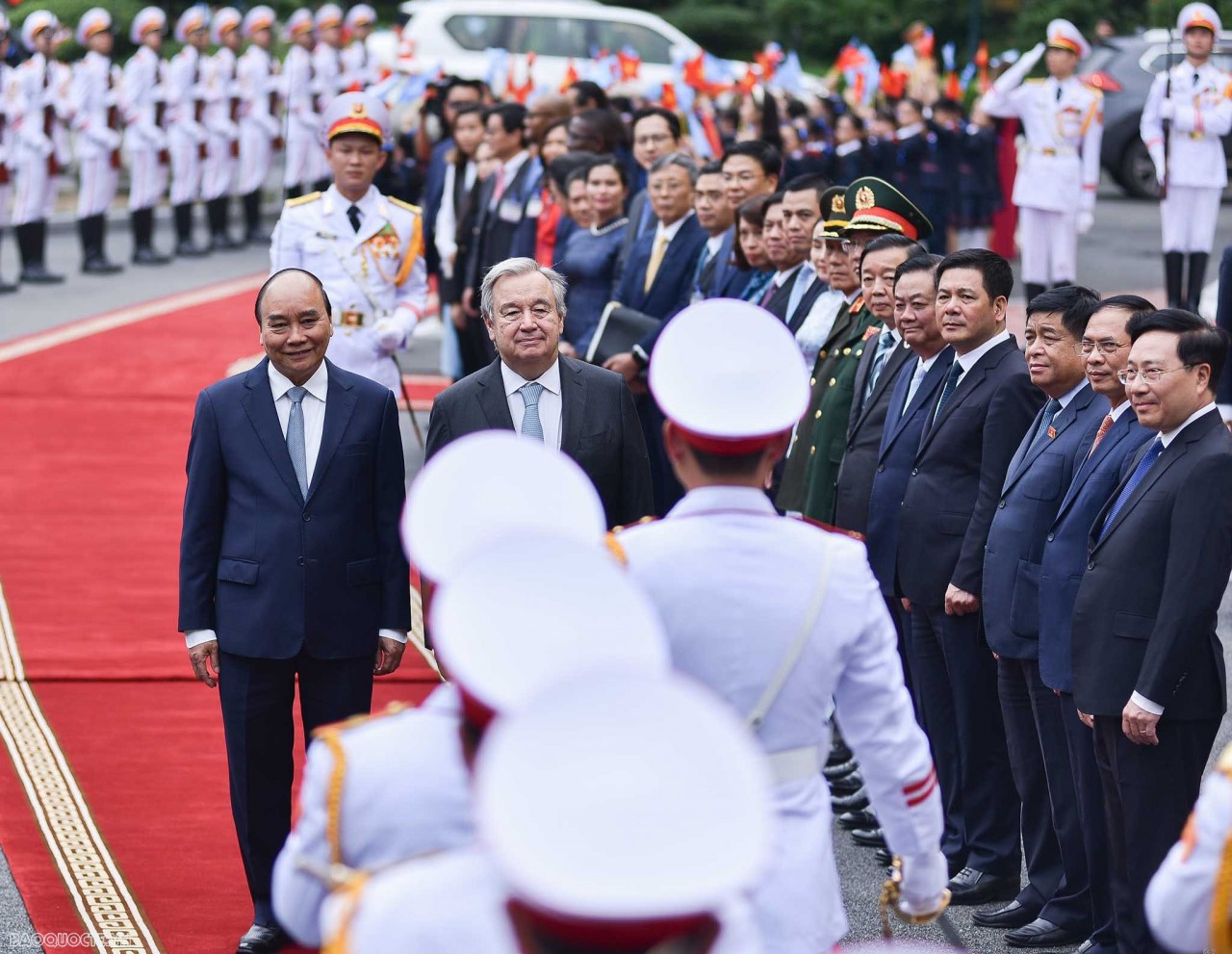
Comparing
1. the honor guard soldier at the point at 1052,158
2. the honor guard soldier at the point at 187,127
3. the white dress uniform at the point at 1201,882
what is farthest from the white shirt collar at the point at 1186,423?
the honor guard soldier at the point at 187,127

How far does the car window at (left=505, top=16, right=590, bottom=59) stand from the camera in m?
21.8

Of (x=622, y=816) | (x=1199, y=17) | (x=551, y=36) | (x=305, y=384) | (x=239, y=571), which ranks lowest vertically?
(x=239, y=571)

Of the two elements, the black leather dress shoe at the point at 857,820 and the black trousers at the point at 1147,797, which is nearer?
the black trousers at the point at 1147,797

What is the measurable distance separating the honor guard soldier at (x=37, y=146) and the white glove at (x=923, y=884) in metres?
14.0

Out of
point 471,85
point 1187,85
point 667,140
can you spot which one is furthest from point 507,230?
point 1187,85

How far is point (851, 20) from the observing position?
2947 centimetres

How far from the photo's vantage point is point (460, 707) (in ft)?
7.60

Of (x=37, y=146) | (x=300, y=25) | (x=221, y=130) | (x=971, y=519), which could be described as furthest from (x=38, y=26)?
(x=971, y=519)

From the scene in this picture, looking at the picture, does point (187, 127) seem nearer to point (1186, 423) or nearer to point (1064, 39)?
point (1064, 39)

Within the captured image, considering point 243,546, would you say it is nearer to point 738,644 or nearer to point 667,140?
point 738,644

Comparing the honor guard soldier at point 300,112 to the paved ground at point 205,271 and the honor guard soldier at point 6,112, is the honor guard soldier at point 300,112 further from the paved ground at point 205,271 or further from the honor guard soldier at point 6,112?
the honor guard soldier at point 6,112

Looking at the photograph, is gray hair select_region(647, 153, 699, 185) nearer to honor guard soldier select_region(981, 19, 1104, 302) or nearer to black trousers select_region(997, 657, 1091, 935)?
black trousers select_region(997, 657, 1091, 935)

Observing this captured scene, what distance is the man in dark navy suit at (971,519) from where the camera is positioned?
5.25m

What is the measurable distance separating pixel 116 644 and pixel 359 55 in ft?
45.0
